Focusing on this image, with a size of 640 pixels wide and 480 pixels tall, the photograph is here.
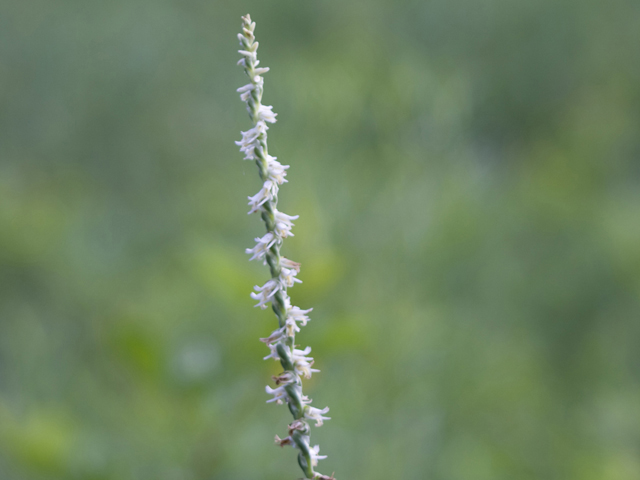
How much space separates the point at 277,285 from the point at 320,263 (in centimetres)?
229

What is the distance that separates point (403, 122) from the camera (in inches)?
177

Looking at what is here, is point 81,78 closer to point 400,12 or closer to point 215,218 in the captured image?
point 215,218

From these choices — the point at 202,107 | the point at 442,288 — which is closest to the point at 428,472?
the point at 442,288

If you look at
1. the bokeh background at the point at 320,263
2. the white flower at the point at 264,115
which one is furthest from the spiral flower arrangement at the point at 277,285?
the bokeh background at the point at 320,263

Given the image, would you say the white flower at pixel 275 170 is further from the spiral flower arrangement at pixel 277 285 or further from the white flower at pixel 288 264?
the white flower at pixel 288 264

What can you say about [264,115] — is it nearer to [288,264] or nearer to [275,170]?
[275,170]

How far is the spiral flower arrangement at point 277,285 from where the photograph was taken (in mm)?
959

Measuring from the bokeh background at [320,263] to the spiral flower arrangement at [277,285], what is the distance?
1.65m

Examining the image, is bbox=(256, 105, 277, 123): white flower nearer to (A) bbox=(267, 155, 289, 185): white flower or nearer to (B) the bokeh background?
(A) bbox=(267, 155, 289, 185): white flower

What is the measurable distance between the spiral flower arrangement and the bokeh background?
1.65m

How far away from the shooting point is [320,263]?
328 cm

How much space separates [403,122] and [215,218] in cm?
239

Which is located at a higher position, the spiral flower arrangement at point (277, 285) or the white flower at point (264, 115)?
the white flower at point (264, 115)

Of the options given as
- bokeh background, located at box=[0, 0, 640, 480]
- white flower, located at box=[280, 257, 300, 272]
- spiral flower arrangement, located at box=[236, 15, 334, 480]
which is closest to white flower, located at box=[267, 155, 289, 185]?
spiral flower arrangement, located at box=[236, 15, 334, 480]
